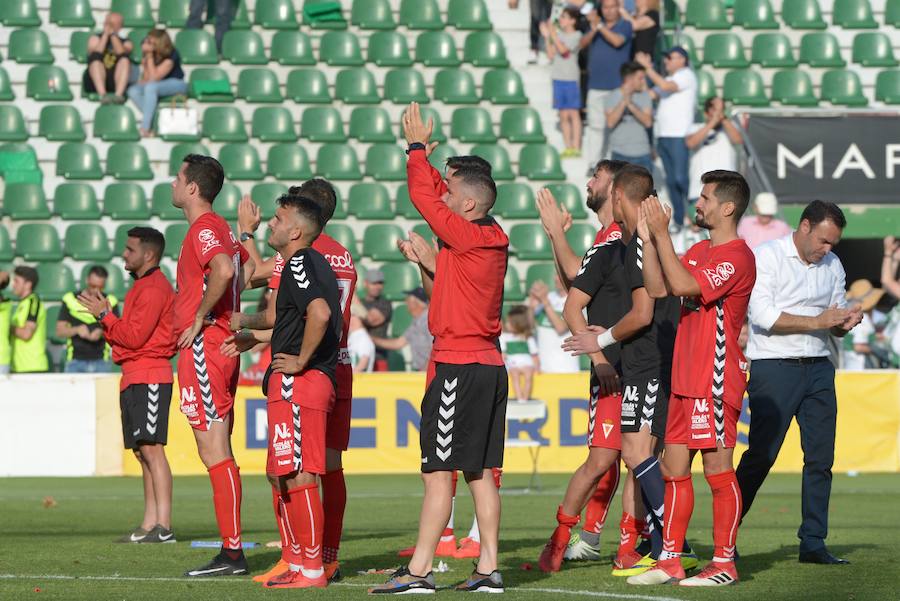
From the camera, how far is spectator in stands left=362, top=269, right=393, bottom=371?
18750mm

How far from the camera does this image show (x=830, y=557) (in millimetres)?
9383

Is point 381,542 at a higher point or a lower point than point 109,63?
lower

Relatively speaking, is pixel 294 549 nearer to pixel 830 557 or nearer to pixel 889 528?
pixel 830 557

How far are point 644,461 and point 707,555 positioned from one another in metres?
1.44

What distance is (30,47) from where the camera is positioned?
22297 mm

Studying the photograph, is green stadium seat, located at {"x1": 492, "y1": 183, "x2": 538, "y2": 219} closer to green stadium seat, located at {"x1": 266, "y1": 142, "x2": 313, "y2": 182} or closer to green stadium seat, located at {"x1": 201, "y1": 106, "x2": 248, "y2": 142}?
green stadium seat, located at {"x1": 266, "y1": 142, "x2": 313, "y2": 182}

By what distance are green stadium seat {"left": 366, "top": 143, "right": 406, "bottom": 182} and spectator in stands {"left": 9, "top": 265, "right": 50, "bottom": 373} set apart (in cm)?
561

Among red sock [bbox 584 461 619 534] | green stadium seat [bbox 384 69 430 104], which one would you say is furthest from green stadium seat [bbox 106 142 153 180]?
red sock [bbox 584 461 619 534]

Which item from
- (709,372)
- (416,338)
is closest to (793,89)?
(416,338)

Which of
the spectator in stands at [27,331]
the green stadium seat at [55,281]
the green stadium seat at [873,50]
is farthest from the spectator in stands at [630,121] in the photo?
the spectator in stands at [27,331]

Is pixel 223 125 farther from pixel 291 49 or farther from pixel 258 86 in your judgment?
pixel 291 49

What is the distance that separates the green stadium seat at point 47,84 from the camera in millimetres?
21953

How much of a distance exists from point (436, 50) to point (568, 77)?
7.59 ft

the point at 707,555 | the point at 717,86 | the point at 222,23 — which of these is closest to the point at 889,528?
the point at 707,555
